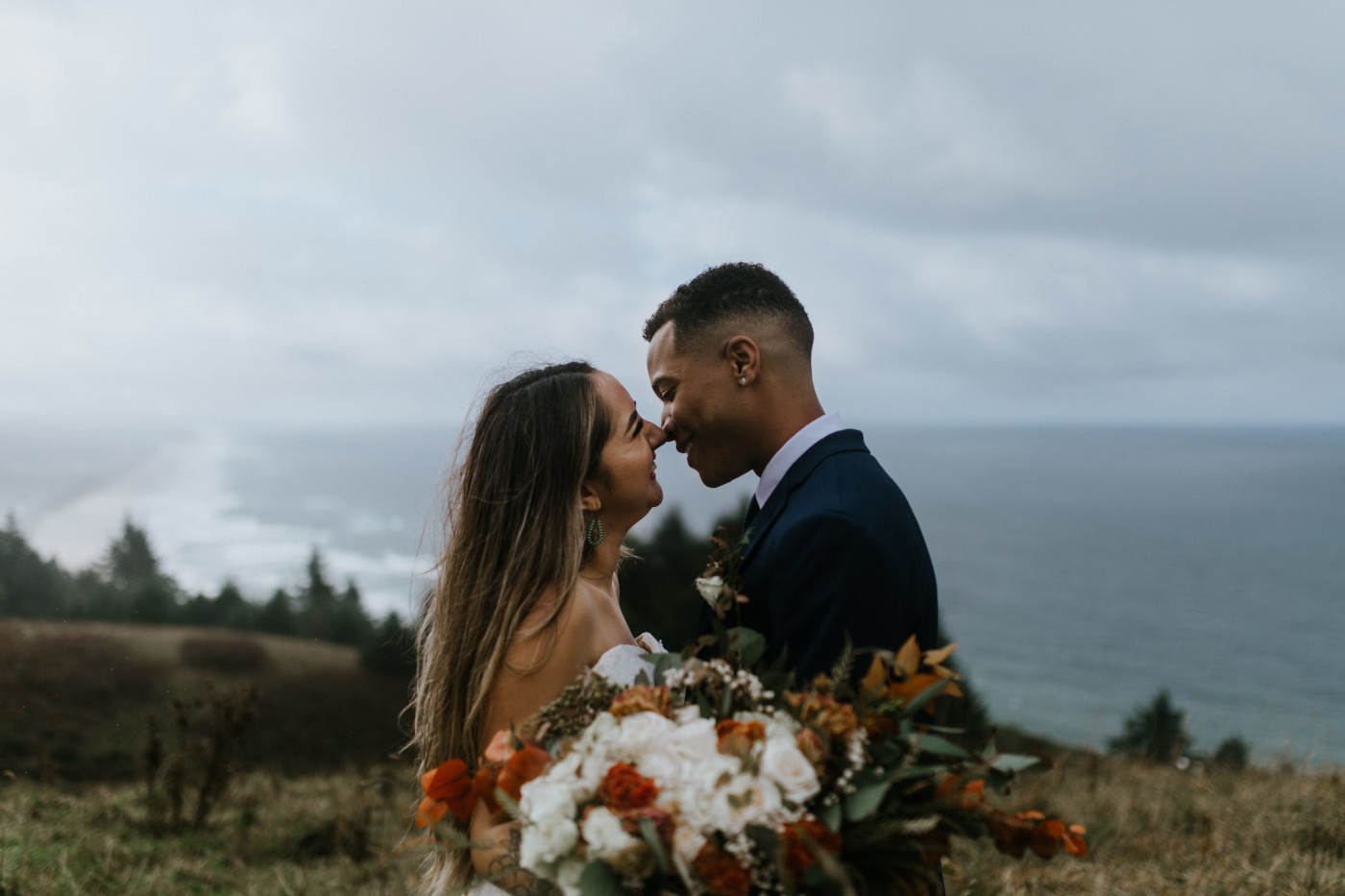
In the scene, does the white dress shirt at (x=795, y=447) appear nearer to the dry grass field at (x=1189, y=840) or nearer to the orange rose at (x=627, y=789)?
the orange rose at (x=627, y=789)

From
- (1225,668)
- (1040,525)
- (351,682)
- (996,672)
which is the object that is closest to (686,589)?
(351,682)

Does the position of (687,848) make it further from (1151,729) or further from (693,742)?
(1151,729)

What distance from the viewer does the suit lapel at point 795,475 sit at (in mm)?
3320

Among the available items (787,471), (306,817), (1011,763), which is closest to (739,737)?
(1011,763)

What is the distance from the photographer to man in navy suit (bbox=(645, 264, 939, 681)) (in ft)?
9.39

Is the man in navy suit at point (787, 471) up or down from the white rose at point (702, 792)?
up

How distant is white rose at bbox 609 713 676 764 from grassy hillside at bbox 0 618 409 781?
8.20 meters

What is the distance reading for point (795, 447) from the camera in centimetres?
358

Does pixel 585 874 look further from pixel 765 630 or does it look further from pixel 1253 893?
pixel 1253 893

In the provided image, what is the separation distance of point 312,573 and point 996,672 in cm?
5394

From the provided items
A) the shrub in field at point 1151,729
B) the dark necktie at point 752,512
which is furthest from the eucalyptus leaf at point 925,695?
the shrub in field at point 1151,729

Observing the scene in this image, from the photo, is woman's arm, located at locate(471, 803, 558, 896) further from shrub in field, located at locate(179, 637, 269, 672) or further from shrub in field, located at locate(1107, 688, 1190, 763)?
shrub in field, located at locate(1107, 688, 1190, 763)

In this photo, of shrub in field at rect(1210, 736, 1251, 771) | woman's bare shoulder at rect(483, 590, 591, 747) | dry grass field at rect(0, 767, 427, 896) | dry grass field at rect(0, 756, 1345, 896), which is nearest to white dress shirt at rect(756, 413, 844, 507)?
woman's bare shoulder at rect(483, 590, 591, 747)

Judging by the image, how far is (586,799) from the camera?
2.08 meters
